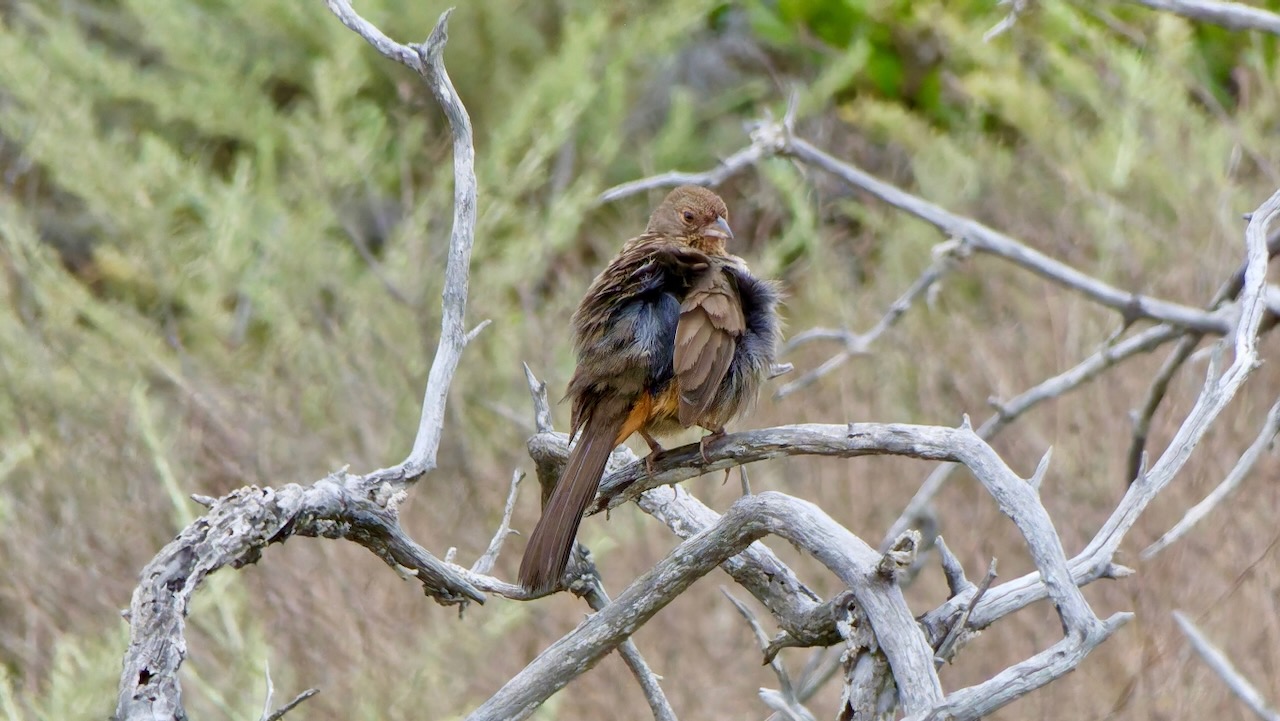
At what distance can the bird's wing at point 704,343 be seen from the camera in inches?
131

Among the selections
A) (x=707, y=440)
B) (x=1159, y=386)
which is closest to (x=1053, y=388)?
(x=1159, y=386)

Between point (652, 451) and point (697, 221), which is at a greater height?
point (697, 221)

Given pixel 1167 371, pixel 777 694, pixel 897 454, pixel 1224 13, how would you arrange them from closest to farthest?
1. pixel 897 454
2. pixel 777 694
3. pixel 1224 13
4. pixel 1167 371

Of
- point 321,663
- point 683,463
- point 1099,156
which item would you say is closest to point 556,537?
point 683,463

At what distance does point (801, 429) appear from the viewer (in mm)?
2572

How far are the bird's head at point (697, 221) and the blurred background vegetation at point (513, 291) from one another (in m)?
1.43

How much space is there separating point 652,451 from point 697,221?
108 cm

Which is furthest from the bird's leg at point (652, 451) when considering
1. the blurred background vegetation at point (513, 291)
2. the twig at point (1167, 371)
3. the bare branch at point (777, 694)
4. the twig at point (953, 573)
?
the blurred background vegetation at point (513, 291)

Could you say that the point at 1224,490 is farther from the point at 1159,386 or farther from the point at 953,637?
the point at 953,637

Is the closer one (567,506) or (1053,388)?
(567,506)

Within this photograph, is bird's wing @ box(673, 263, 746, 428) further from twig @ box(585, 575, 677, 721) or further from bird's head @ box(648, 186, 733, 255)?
bird's head @ box(648, 186, 733, 255)

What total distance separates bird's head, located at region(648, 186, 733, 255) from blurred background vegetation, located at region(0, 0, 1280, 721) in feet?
4.68

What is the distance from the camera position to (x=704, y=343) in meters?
3.38

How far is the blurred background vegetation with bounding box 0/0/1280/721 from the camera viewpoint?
16.3 feet
